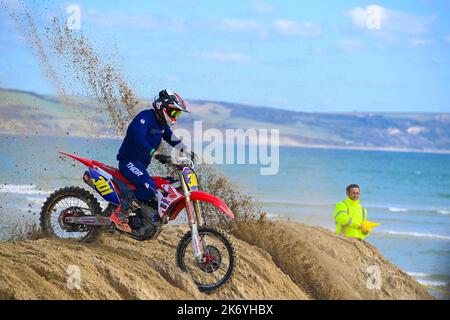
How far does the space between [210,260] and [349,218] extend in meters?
4.73

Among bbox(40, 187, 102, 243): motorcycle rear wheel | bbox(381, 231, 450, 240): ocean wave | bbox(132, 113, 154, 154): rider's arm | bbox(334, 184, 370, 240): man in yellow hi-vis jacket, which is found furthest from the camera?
bbox(381, 231, 450, 240): ocean wave

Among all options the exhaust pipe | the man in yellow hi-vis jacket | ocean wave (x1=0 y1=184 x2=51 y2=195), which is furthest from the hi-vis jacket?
ocean wave (x1=0 y1=184 x2=51 y2=195)

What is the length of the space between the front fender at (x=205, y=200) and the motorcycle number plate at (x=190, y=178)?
9 centimetres

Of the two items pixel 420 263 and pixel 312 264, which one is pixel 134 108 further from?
pixel 420 263

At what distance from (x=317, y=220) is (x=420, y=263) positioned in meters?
10.9

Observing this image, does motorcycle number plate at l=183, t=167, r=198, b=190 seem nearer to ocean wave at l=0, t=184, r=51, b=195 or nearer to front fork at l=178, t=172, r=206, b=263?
front fork at l=178, t=172, r=206, b=263

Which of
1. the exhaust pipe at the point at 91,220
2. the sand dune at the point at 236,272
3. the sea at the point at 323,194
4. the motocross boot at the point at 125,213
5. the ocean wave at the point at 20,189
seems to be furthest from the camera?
the ocean wave at the point at 20,189

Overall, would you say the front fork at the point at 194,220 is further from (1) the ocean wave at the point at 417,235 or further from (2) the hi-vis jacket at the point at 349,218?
(1) the ocean wave at the point at 417,235

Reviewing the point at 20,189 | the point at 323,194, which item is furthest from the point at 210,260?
the point at 323,194

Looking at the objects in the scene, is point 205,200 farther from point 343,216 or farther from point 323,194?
point 323,194

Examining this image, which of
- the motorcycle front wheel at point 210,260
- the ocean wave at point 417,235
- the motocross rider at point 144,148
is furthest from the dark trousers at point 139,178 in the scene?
the ocean wave at point 417,235

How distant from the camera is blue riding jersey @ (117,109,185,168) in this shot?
9742mm

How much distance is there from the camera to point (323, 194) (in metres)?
53.5

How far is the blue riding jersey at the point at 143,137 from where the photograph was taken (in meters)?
9.74
